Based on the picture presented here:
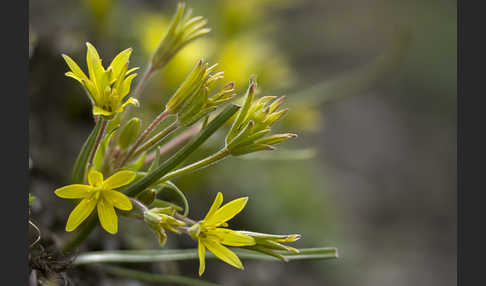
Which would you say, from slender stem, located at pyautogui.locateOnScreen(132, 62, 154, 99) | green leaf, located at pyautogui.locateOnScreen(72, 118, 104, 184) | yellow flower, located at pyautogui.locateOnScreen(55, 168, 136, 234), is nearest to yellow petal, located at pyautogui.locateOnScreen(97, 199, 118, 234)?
yellow flower, located at pyautogui.locateOnScreen(55, 168, 136, 234)

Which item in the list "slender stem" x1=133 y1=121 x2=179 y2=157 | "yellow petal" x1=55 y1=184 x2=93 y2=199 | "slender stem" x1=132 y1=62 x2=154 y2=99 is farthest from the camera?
"slender stem" x1=132 y1=62 x2=154 y2=99

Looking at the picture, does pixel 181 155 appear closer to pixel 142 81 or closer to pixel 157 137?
pixel 157 137

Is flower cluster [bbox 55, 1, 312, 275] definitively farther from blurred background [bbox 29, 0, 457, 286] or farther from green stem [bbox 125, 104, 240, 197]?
blurred background [bbox 29, 0, 457, 286]

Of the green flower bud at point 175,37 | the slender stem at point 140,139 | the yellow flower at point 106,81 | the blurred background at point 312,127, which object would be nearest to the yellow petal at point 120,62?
the yellow flower at point 106,81

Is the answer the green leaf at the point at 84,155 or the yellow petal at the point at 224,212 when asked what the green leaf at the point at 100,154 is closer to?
the green leaf at the point at 84,155

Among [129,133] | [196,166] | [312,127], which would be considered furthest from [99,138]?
[312,127]

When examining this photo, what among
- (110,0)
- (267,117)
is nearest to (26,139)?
(267,117)
